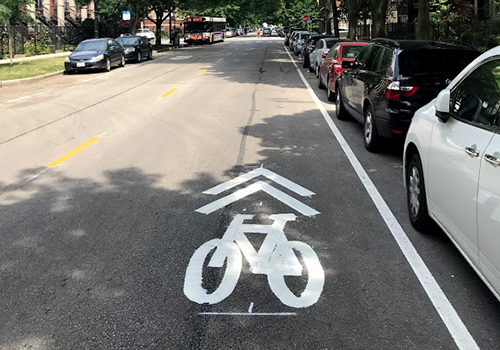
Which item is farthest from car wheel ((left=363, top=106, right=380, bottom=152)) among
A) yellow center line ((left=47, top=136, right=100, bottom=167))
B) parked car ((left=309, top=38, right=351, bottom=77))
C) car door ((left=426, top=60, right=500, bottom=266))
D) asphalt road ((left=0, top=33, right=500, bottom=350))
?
parked car ((left=309, top=38, right=351, bottom=77))

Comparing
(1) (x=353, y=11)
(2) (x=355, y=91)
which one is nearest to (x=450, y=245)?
(2) (x=355, y=91)

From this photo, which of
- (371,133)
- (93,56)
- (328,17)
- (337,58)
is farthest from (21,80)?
(328,17)

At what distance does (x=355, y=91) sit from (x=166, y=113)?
4.81 m

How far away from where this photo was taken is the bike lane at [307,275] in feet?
11.6

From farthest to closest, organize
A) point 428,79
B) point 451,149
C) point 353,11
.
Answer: point 353,11 → point 428,79 → point 451,149

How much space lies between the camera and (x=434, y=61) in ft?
26.8

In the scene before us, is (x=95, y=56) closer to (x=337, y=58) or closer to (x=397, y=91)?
(x=337, y=58)

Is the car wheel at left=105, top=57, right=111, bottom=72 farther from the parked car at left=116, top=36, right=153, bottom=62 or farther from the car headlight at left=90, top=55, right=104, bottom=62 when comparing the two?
the parked car at left=116, top=36, right=153, bottom=62

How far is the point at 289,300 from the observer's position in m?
3.97

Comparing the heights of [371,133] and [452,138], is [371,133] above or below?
below

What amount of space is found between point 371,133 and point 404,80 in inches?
44.5

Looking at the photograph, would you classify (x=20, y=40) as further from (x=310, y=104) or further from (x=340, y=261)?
(x=340, y=261)

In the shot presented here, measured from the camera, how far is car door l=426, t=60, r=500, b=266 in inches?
148

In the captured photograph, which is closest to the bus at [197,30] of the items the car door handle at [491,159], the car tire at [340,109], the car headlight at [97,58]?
the car headlight at [97,58]
